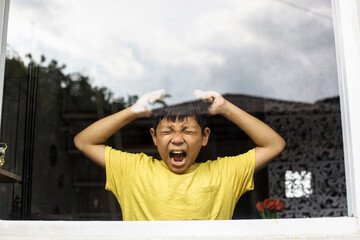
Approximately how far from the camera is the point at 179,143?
156cm

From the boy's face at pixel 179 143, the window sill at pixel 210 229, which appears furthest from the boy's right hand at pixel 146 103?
the window sill at pixel 210 229

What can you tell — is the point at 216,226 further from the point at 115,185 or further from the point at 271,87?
Answer: the point at 271,87

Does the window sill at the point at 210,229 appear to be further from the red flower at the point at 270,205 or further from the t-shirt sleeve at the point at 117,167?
the red flower at the point at 270,205

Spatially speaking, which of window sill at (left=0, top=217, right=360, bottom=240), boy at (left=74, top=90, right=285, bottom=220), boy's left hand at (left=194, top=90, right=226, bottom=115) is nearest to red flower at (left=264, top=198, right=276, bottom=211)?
boy at (left=74, top=90, right=285, bottom=220)

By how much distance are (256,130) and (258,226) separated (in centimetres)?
48

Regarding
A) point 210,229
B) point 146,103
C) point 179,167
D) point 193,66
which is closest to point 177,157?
point 179,167

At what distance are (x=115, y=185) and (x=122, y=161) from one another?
0.27 ft

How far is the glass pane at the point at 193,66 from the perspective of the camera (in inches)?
141

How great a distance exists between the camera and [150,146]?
1.74 m

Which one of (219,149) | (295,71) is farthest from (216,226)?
(295,71)

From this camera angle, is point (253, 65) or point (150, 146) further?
point (253, 65)

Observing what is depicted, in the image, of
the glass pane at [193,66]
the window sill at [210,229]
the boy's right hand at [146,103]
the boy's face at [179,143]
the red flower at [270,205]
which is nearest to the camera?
the window sill at [210,229]

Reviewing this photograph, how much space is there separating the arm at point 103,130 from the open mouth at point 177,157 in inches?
7.7

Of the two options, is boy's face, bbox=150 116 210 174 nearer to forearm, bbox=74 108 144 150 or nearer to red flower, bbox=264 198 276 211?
forearm, bbox=74 108 144 150
